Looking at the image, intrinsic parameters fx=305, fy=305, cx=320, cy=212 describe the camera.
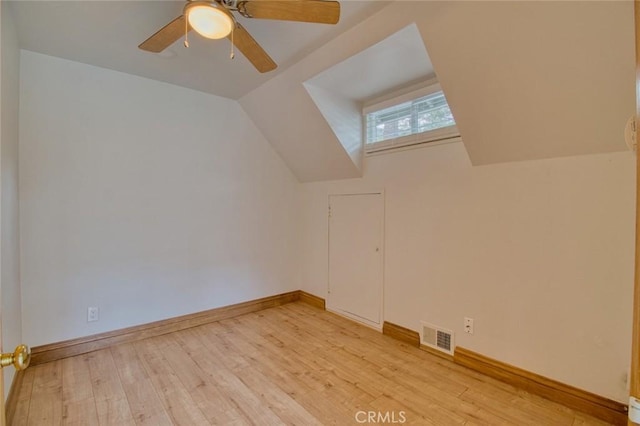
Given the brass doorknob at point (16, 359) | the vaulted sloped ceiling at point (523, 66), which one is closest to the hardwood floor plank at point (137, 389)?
the brass doorknob at point (16, 359)

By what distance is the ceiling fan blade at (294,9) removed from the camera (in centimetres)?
145

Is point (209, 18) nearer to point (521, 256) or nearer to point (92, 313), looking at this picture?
point (521, 256)

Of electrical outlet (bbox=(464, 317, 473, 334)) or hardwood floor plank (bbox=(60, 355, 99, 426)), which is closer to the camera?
hardwood floor plank (bbox=(60, 355, 99, 426))

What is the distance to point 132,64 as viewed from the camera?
8.53 ft

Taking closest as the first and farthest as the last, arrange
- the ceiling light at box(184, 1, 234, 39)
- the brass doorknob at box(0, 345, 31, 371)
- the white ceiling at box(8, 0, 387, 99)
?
the brass doorknob at box(0, 345, 31, 371) < the ceiling light at box(184, 1, 234, 39) < the white ceiling at box(8, 0, 387, 99)

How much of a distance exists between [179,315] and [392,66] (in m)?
3.06

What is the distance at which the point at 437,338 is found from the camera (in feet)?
8.45

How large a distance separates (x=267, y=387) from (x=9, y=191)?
7.00 feet

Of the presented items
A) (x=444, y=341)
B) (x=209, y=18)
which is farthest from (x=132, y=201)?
(x=444, y=341)

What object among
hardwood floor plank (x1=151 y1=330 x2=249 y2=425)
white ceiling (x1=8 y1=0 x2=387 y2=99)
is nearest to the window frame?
white ceiling (x1=8 y1=0 x2=387 y2=99)

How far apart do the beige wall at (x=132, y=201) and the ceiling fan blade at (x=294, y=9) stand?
1.86 meters

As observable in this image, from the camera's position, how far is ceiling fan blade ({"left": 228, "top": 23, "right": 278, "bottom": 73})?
1664 millimetres

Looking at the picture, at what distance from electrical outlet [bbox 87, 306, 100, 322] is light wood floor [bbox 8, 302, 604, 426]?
0.97ft

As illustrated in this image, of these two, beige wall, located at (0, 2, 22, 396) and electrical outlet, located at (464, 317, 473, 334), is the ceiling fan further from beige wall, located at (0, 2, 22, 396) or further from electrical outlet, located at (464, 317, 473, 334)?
electrical outlet, located at (464, 317, 473, 334)
